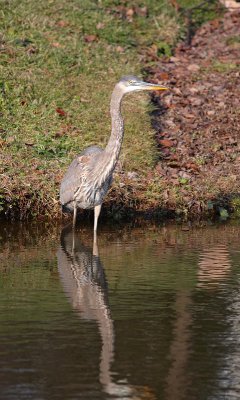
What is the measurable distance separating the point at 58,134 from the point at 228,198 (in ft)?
8.03

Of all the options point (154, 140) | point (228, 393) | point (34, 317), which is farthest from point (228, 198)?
point (228, 393)

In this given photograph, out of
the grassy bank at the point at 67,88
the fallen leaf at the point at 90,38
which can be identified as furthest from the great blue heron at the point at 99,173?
the fallen leaf at the point at 90,38

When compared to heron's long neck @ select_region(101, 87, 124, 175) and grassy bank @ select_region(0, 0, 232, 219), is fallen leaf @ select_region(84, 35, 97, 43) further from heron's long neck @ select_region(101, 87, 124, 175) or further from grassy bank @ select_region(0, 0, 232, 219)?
heron's long neck @ select_region(101, 87, 124, 175)

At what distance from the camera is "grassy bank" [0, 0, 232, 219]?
1214 cm

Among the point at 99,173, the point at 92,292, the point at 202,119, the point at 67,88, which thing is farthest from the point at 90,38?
the point at 92,292

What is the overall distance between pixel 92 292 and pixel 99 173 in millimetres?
2849

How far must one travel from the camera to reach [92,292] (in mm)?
8586

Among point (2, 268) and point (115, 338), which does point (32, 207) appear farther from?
point (115, 338)

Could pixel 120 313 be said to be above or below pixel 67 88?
below

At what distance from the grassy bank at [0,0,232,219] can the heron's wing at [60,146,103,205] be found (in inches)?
15.9

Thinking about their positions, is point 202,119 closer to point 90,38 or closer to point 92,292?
point 90,38

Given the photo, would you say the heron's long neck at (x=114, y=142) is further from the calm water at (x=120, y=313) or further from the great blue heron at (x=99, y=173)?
the calm water at (x=120, y=313)

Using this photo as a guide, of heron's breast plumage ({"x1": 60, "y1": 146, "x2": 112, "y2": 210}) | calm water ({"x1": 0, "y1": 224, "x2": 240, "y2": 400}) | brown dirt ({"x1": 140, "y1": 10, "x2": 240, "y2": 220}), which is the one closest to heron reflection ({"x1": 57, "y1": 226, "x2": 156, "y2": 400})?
calm water ({"x1": 0, "y1": 224, "x2": 240, "y2": 400})

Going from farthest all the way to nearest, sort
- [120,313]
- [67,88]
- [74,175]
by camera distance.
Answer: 1. [67,88]
2. [74,175]
3. [120,313]
